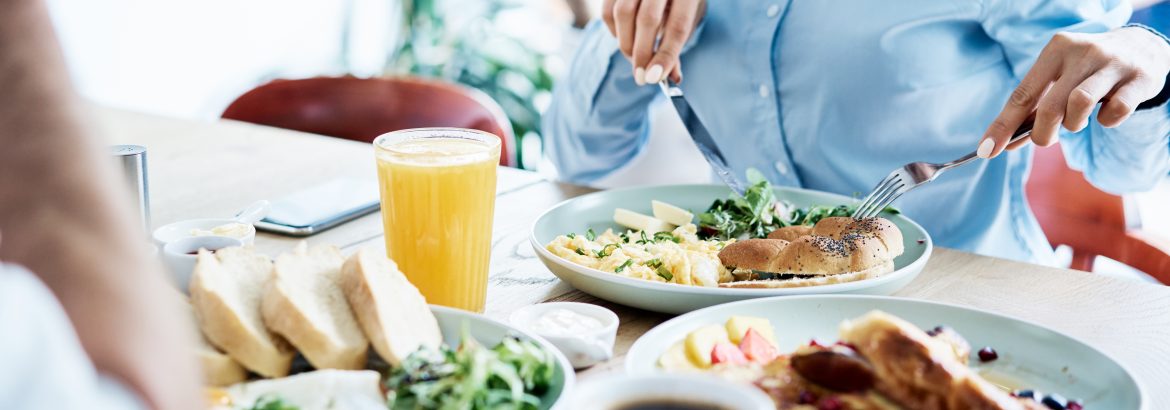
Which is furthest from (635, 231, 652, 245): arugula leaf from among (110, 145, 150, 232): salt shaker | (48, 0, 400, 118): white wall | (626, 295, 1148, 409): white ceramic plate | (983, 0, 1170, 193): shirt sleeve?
(48, 0, 400, 118): white wall

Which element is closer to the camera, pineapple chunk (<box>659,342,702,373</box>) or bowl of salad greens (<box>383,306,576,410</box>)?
bowl of salad greens (<box>383,306,576,410</box>)

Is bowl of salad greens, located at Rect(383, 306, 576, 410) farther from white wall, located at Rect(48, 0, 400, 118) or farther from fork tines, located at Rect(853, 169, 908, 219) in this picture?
white wall, located at Rect(48, 0, 400, 118)

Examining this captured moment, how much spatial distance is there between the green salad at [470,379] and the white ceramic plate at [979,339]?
0.35 ft

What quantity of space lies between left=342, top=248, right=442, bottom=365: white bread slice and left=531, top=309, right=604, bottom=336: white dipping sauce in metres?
0.13

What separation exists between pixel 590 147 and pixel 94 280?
1.90m

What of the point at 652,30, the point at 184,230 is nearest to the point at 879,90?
the point at 652,30

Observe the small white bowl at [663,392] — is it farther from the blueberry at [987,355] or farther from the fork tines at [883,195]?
the fork tines at [883,195]

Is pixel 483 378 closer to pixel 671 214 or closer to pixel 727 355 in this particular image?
pixel 727 355

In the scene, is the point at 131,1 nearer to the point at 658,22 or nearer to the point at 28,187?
the point at 658,22

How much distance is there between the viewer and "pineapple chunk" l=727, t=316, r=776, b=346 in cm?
109

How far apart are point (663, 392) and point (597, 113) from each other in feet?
4.93

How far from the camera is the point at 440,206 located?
119 cm

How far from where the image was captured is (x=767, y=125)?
209 cm

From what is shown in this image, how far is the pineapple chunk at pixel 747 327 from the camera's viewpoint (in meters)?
1.09
